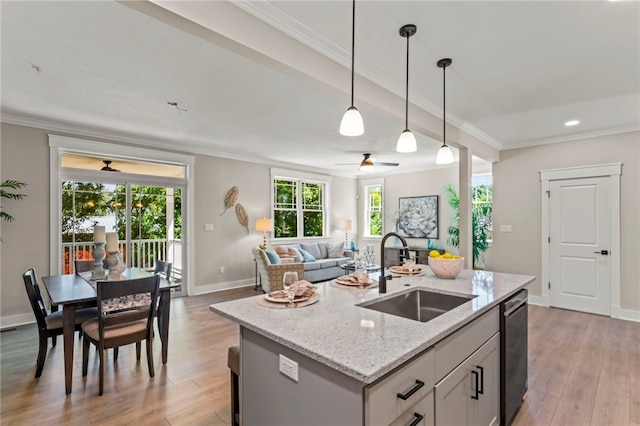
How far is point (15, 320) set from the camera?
3.94 m

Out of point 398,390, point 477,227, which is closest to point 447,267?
point 398,390

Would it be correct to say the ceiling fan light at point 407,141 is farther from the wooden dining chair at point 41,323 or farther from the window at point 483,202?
the window at point 483,202

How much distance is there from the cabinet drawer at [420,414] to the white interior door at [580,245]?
189 inches

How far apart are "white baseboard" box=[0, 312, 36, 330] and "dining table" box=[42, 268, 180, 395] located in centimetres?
152

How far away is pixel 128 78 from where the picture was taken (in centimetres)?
287

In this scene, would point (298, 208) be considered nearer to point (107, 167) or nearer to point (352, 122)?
point (107, 167)

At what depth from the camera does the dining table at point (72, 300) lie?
2383 mm

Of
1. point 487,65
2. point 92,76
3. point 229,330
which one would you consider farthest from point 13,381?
point 487,65

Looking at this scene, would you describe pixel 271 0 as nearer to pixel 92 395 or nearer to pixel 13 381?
pixel 92 395

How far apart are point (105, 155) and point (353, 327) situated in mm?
4888

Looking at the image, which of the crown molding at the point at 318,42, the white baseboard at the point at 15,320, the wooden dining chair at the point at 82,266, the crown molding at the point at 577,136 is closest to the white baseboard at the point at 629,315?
the crown molding at the point at 577,136

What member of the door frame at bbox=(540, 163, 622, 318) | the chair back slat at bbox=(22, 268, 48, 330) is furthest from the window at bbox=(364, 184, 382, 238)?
the chair back slat at bbox=(22, 268, 48, 330)

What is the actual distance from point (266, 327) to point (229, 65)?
2250 millimetres

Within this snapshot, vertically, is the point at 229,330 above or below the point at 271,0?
below
